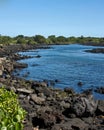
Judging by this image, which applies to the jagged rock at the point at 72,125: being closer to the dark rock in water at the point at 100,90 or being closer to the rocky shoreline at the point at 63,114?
the rocky shoreline at the point at 63,114

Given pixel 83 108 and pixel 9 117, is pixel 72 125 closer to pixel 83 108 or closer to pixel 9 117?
pixel 83 108

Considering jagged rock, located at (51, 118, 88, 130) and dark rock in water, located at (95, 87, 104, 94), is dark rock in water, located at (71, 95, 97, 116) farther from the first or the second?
dark rock in water, located at (95, 87, 104, 94)

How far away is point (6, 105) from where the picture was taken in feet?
35.7

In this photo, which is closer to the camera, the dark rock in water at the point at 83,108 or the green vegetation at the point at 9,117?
the green vegetation at the point at 9,117

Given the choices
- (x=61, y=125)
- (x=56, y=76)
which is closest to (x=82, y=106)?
(x=61, y=125)

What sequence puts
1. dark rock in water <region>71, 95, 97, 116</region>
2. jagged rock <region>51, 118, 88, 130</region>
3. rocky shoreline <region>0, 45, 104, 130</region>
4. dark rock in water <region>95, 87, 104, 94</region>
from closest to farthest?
jagged rock <region>51, 118, 88, 130</region>, rocky shoreline <region>0, 45, 104, 130</region>, dark rock in water <region>71, 95, 97, 116</region>, dark rock in water <region>95, 87, 104, 94</region>

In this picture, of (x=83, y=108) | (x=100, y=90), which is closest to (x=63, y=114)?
(x=83, y=108)

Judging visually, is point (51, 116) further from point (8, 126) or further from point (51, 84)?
point (51, 84)

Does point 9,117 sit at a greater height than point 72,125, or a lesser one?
greater

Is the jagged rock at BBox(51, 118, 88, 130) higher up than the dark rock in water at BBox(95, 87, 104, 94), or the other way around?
the jagged rock at BBox(51, 118, 88, 130)

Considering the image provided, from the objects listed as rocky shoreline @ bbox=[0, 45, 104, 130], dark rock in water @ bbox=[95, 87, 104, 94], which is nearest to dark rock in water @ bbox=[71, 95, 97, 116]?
rocky shoreline @ bbox=[0, 45, 104, 130]

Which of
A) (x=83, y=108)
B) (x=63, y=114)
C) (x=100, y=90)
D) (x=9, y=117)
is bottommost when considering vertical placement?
(x=100, y=90)

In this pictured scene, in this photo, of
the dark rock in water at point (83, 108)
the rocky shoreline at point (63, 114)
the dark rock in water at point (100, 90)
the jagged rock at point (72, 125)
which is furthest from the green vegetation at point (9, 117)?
the dark rock in water at point (100, 90)

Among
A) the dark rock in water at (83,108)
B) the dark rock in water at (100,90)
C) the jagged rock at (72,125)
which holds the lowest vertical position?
the dark rock in water at (100,90)
